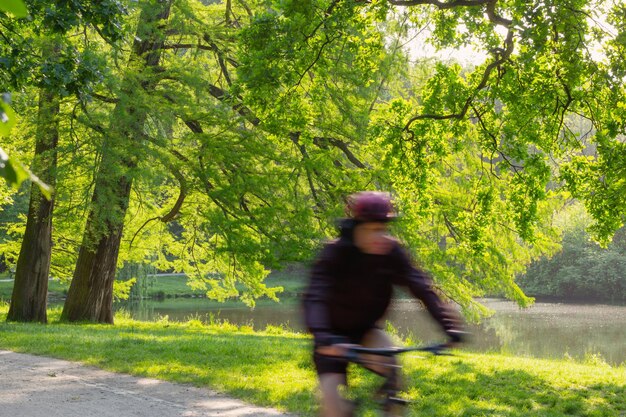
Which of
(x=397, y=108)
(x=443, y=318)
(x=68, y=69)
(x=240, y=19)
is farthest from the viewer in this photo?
(x=240, y=19)

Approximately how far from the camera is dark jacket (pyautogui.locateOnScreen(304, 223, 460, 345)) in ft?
13.9

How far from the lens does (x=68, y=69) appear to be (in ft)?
34.2

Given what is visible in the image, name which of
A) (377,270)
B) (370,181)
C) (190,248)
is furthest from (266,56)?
(190,248)

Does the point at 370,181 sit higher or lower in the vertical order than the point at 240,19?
lower

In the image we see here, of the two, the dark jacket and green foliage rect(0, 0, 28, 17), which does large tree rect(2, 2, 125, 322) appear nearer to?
the dark jacket

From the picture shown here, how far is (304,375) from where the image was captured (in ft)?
32.5

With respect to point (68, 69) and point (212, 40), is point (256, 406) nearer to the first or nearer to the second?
point (68, 69)

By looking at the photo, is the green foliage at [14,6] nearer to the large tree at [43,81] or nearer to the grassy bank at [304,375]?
the grassy bank at [304,375]

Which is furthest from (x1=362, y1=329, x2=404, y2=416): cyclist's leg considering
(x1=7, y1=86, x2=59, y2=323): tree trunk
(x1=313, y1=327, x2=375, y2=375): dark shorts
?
(x1=7, y1=86, x2=59, y2=323): tree trunk

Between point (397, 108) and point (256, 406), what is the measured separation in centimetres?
681

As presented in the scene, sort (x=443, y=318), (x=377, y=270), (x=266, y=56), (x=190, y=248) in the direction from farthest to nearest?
(x=190, y=248)
(x=266, y=56)
(x=377, y=270)
(x=443, y=318)

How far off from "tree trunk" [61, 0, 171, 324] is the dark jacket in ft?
30.8

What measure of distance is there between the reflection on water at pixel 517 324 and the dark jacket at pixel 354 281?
42.4ft

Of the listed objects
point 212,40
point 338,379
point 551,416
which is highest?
point 212,40
